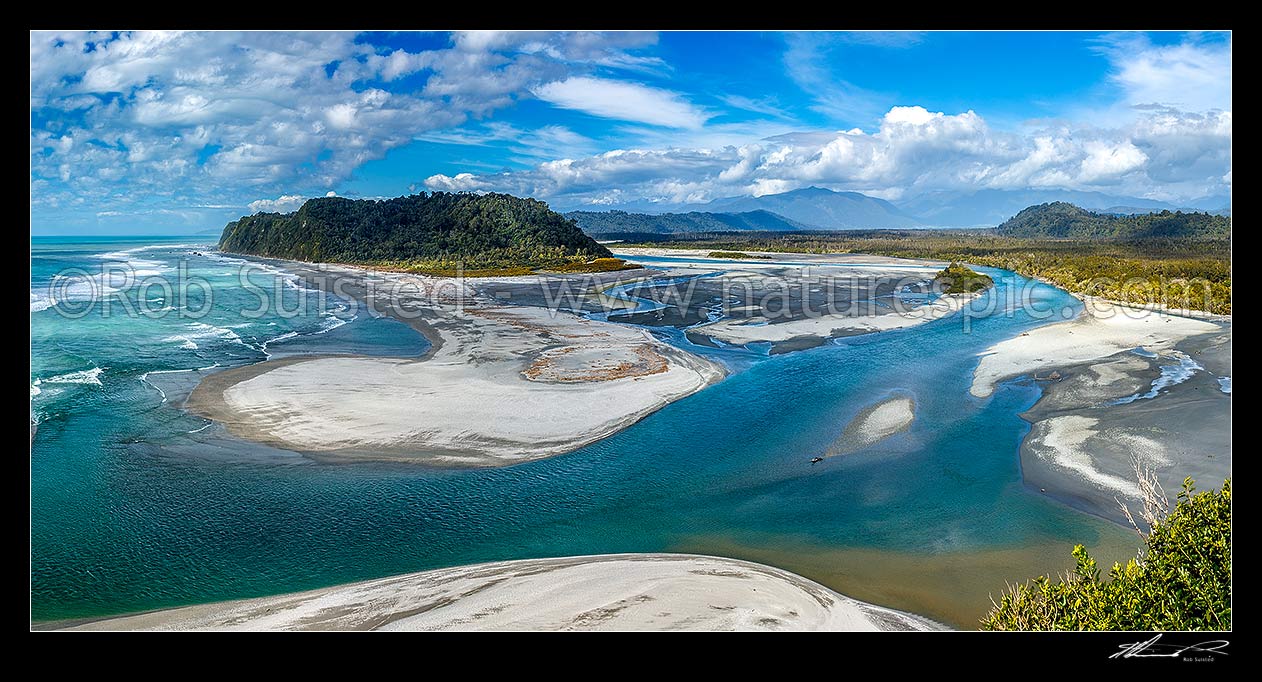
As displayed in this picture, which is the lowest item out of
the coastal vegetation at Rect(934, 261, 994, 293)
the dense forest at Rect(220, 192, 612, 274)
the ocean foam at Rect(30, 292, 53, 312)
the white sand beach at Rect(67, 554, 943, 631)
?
the white sand beach at Rect(67, 554, 943, 631)

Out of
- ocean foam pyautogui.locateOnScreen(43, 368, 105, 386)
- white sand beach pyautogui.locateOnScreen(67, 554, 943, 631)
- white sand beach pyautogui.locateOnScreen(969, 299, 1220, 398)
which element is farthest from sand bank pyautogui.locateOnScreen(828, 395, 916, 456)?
Result: ocean foam pyautogui.locateOnScreen(43, 368, 105, 386)

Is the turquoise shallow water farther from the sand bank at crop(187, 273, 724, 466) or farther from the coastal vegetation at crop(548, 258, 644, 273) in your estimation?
the coastal vegetation at crop(548, 258, 644, 273)

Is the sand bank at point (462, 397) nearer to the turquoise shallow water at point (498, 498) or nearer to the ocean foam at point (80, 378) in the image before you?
the turquoise shallow water at point (498, 498)

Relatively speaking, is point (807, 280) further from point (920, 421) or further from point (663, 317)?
point (920, 421)
